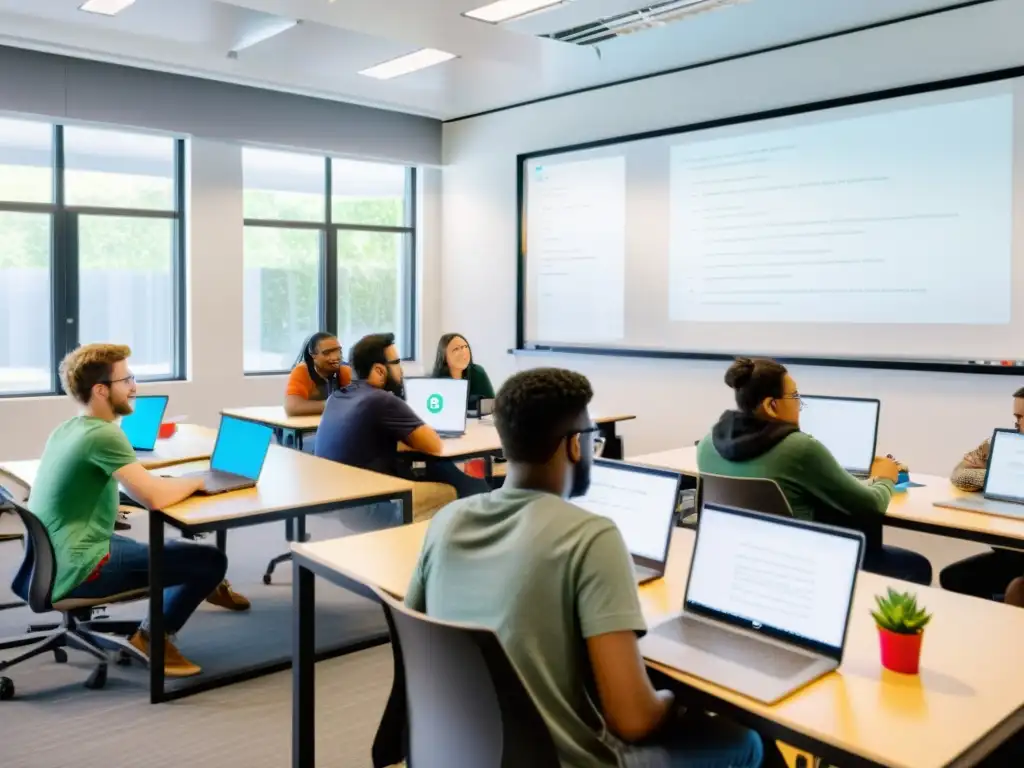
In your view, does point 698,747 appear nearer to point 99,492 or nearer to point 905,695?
point 905,695

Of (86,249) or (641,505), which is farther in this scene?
(86,249)

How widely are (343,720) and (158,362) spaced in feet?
15.1

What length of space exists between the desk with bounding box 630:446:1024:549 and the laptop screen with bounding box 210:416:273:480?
164cm

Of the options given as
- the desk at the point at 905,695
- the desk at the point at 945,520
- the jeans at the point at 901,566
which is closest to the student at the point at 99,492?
the desk at the point at 905,695

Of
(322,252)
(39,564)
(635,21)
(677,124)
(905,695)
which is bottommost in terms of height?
(39,564)

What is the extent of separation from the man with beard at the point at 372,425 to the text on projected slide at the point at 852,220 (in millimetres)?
2614

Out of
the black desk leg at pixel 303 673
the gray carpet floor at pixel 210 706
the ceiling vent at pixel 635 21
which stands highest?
the ceiling vent at pixel 635 21

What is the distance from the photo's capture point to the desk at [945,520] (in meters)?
2.82

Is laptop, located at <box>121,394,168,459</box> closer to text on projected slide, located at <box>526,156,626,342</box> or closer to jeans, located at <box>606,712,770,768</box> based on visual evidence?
jeans, located at <box>606,712,770,768</box>

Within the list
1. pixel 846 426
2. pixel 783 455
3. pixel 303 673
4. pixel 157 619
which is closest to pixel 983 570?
pixel 846 426

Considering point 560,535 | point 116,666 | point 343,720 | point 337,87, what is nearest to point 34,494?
point 116,666

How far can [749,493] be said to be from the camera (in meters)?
2.85

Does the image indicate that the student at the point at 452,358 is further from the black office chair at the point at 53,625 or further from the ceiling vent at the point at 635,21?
the black office chair at the point at 53,625

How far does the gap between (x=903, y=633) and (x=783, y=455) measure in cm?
126
